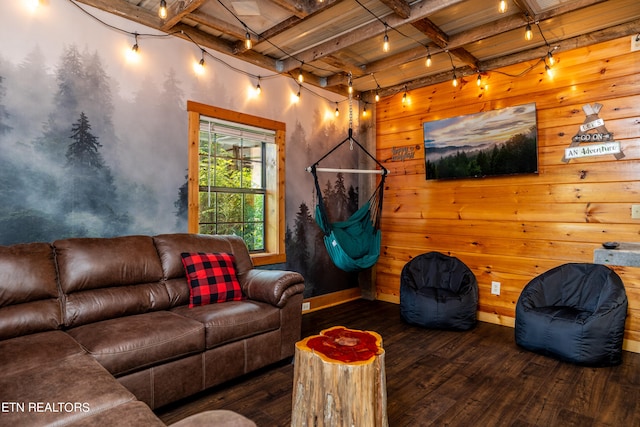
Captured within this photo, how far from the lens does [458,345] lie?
9.94 feet

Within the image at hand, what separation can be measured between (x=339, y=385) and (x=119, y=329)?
1.22 metres

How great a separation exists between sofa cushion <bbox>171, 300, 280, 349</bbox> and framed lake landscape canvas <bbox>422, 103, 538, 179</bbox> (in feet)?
8.01

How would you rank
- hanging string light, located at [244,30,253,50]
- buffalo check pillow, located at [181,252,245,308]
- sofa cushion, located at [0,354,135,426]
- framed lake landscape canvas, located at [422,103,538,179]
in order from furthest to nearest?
framed lake landscape canvas, located at [422,103,538,179], hanging string light, located at [244,30,253,50], buffalo check pillow, located at [181,252,245,308], sofa cushion, located at [0,354,135,426]

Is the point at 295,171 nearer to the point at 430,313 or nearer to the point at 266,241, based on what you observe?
the point at 266,241

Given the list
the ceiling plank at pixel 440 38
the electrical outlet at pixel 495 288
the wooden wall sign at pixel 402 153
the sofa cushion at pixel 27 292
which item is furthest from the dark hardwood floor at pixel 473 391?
the ceiling plank at pixel 440 38

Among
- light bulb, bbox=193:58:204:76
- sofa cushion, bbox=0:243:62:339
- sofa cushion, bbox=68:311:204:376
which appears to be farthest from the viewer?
light bulb, bbox=193:58:204:76

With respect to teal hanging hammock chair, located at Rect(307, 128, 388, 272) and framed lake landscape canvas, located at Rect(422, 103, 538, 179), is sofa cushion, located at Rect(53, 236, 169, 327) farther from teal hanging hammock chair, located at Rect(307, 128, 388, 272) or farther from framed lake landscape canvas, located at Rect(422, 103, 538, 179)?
framed lake landscape canvas, located at Rect(422, 103, 538, 179)

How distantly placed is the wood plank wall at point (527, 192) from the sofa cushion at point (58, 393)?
3.37m

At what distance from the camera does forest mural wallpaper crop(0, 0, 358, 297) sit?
91.6 inches

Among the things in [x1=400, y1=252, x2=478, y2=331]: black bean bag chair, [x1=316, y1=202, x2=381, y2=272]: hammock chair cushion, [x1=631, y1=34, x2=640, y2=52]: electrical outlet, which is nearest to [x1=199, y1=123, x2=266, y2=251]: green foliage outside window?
[x1=316, y1=202, x2=381, y2=272]: hammock chair cushion

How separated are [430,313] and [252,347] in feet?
5.67

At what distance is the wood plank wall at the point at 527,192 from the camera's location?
9.85 feet

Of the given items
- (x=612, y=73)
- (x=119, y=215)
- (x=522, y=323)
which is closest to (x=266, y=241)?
(x=119, y=215)

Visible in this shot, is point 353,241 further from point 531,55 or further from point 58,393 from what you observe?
point 58,393
